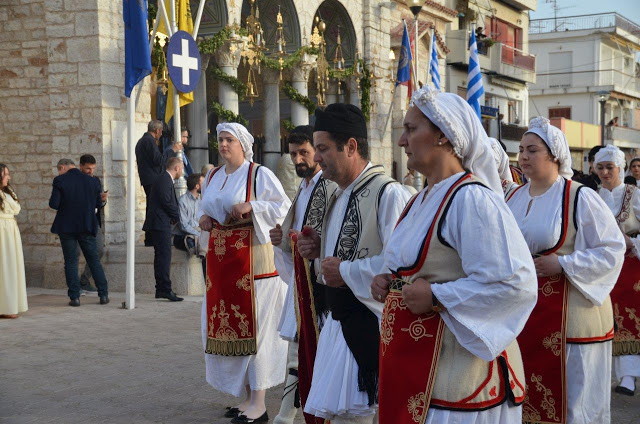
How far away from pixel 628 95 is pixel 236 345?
191 feet

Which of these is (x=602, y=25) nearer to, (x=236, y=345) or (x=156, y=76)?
(x=156, y=76)

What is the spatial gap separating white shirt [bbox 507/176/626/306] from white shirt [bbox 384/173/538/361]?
158 cm

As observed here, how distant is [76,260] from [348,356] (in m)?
7.65

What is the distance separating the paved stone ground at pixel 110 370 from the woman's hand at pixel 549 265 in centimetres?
201

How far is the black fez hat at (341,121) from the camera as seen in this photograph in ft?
12.9

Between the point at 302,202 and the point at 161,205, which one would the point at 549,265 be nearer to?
the point at 302,202

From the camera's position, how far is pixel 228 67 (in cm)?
1628

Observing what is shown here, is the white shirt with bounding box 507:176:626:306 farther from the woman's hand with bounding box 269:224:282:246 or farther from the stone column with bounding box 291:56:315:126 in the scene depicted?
the stone column with bounding box 291:56:315:126

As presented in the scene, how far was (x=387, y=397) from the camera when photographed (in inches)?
116

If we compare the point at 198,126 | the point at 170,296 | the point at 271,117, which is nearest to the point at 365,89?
the point at 271,117

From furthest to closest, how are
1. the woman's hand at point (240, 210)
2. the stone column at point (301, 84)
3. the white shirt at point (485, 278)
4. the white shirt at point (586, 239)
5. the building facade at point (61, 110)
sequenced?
the stone column at point (301, 84), the building facade at point (61, 110), the woman's hand at point (240, 210), the white shirt at point (586, 239), the white shirt at point (485, 278)

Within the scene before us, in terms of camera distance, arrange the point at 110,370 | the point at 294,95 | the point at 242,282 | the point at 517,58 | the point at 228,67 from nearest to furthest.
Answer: the point at 242,282 < the point at 110,370 < the point at 228,67 < the point at 294,95 < the point at 517,58

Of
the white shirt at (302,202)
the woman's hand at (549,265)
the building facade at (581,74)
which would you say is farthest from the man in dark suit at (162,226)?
the building facade at (581,74)

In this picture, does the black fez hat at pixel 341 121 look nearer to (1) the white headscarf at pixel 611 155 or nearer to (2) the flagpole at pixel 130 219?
(1) the white headscarf at pixel 611 155
